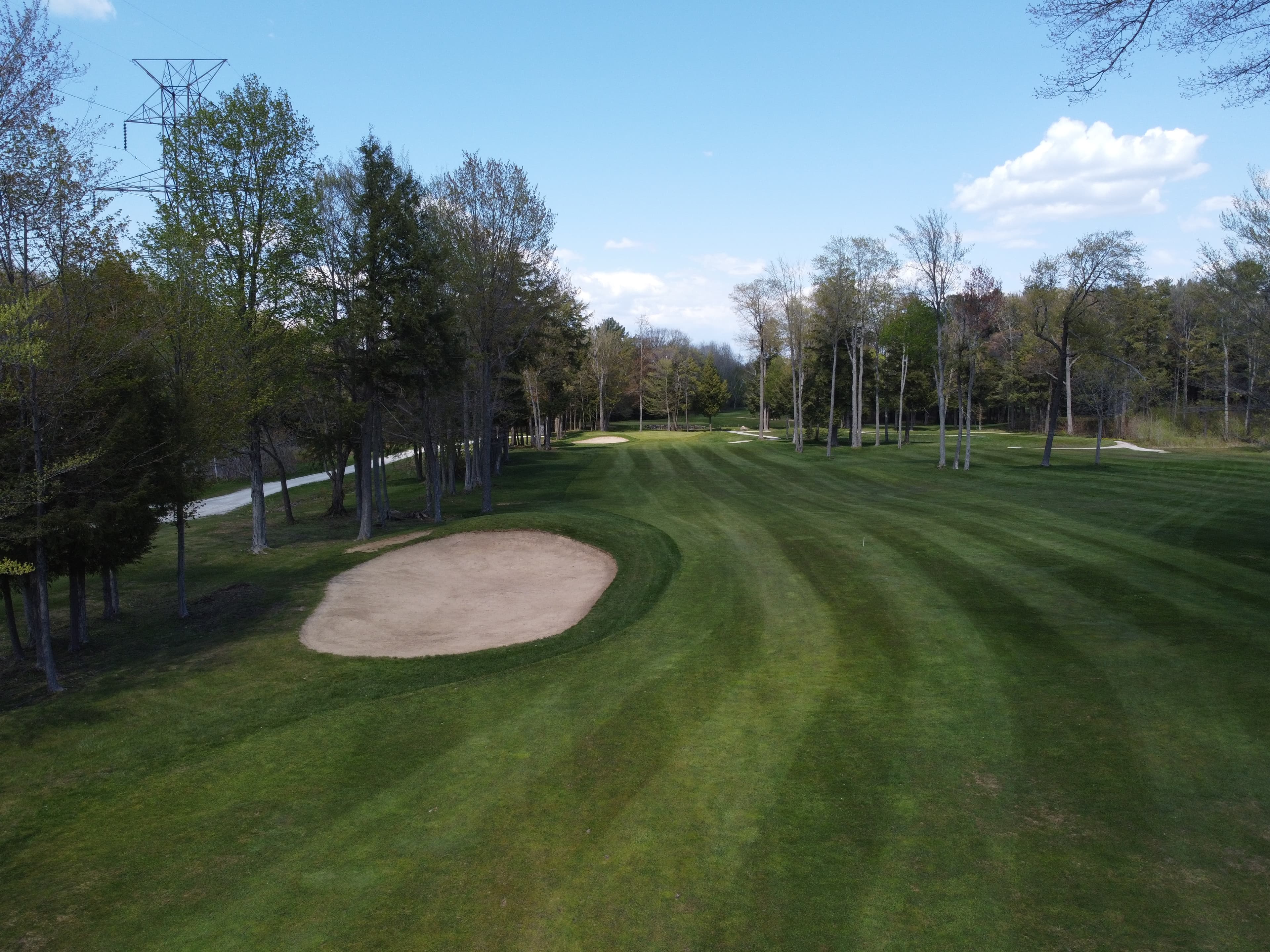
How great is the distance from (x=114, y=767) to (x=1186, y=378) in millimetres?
83268

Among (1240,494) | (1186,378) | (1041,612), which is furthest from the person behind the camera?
(1186,378)

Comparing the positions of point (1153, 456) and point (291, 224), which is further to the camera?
point (1153, 456)

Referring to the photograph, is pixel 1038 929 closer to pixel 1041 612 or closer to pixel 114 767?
pixel 1041 612

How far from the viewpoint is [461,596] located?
64.1ft

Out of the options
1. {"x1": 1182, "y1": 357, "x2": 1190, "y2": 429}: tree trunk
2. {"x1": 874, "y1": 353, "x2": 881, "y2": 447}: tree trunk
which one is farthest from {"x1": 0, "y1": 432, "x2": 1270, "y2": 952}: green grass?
{"x1": 1182, "y1": 357, "x2": 1190, "y2": 429}: tree trunk

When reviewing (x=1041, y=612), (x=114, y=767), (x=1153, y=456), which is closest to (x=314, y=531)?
(x=114, y=767)

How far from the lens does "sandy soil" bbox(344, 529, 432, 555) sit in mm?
23938

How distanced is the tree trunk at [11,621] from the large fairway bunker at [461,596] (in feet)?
15.6

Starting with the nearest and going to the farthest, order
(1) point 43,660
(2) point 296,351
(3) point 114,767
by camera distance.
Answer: (3) point 114,767 < (1) point 43,660 < (2) point 296,351

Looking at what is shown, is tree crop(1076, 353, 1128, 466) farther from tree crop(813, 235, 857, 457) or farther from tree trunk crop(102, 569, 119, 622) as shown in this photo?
tree trunk crop(102, 569, 119, 622)

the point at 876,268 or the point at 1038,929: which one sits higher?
the point at 876,268

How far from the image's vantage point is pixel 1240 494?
2794 cm

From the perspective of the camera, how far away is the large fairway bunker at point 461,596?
618 inches

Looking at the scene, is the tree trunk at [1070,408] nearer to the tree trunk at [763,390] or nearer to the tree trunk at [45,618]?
the tree trunk at [763,390]
